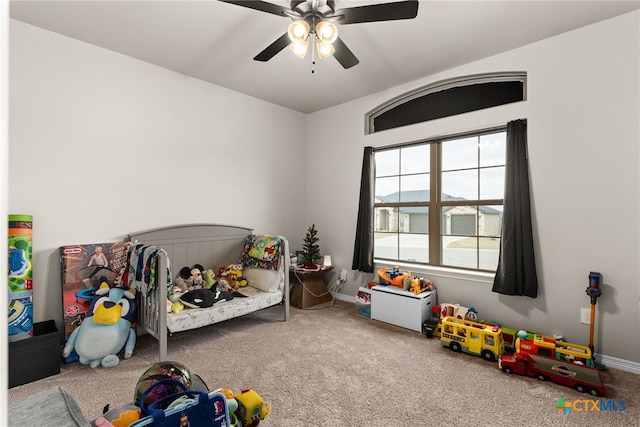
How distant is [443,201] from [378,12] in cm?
211

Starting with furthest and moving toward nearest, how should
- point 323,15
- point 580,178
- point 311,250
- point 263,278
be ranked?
point 311,250, point 263,278, point 580,178, point 323,15

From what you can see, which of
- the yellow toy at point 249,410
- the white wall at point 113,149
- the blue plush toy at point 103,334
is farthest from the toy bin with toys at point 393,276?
the blue plush toy at point 103,334

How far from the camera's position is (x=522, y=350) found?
2307mm

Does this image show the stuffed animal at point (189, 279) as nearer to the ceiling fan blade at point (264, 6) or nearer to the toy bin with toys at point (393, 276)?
the toy bin with toys at point (393, 276)

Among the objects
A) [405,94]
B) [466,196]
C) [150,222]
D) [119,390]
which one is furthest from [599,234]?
[150,222]

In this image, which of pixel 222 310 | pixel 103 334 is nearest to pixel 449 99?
pixel 222 310

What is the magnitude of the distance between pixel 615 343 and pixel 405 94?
294 cm

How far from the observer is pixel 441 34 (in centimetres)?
257

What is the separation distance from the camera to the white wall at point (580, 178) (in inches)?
90.7

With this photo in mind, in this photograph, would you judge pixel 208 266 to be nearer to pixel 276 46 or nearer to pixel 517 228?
pixel 276 46

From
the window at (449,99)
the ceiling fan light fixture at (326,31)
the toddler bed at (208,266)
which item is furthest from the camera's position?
the window at (449,99)

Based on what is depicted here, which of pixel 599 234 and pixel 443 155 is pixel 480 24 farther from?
pixel 599 234

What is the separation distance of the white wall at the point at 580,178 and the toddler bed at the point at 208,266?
1916 mm

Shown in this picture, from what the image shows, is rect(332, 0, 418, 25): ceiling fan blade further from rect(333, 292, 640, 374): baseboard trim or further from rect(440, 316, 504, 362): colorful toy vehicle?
rect(333, 292, 640, 374): baseboard trim
